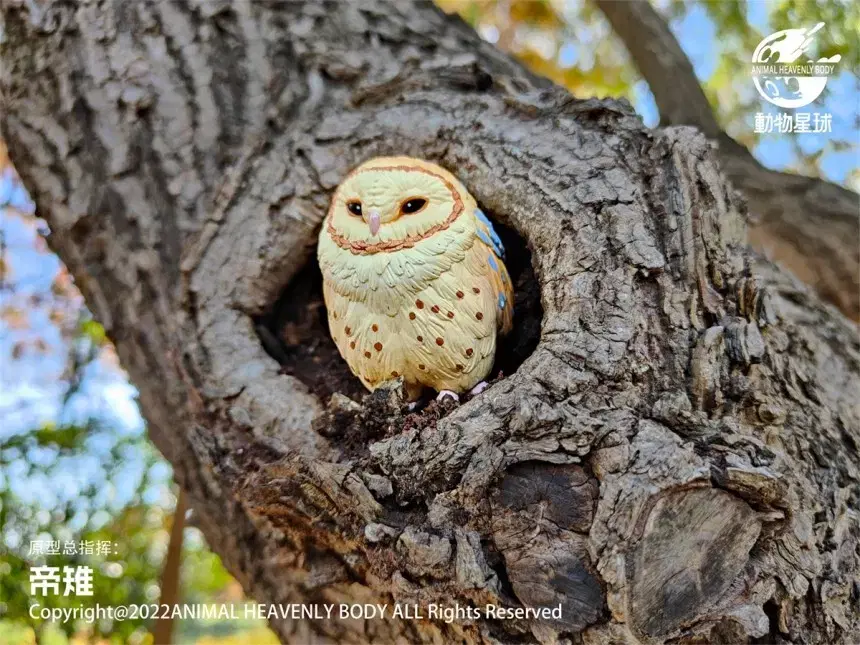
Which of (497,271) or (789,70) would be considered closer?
(497,271)

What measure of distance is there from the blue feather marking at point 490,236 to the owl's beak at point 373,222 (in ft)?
0.68

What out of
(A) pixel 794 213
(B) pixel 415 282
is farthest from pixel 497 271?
(A) pixel 794 213

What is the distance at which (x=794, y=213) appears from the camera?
7.50 feet

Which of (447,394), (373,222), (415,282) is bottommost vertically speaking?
(447,394)

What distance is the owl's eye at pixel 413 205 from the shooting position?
143 cm

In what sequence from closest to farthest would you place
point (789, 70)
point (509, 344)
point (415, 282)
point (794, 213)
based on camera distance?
point (415, 282), point (509, 344), point (789, 70), point (794, 213)

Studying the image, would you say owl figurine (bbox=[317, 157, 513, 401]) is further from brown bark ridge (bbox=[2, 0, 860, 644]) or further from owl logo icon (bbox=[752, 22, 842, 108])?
owl logo icon (bbox=[752, 22, 842, 108])

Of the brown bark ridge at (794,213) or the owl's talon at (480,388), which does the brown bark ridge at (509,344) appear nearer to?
the owl's talon at (480,388)

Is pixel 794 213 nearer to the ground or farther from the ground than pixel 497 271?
farther from the ground

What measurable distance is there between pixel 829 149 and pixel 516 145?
57.6 inches

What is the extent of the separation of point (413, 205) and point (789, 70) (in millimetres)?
1220

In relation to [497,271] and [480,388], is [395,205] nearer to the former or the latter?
[497,271]


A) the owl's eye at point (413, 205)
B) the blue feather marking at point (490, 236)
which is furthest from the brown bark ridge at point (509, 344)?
the owl's eye at point (413, 205)

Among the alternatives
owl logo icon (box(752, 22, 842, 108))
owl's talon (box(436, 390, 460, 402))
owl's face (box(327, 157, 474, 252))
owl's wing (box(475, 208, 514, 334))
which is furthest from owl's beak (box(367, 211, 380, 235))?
owl logo icon (box(752, 22, 842, 108))
